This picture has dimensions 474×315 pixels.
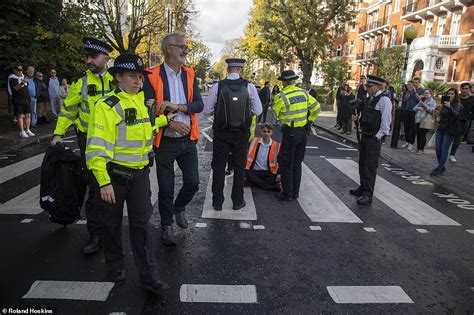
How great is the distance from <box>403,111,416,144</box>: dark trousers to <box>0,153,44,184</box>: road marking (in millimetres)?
10697

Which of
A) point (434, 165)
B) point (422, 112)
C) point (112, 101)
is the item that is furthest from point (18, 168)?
point (422, 112)

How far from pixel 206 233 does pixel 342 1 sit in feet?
110

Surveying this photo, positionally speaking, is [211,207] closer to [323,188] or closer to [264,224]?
[264,224]

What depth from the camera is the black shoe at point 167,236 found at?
13.3 ft

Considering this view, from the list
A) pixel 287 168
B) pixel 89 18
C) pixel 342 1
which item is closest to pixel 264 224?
pixel 287 168

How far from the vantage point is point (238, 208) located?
5344 millimetres

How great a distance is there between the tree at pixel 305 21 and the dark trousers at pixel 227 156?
31.8 meters

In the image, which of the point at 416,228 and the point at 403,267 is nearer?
the point at 403,267

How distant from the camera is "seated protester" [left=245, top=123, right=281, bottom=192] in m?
6.50

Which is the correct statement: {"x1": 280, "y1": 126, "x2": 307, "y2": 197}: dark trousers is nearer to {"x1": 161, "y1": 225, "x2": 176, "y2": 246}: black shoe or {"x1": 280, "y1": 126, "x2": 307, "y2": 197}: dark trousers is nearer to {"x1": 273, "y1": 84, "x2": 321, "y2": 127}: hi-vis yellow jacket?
{"x1": 273, "y1": 84, "x2": 321, "y2": 127}: hi-vis yellow jacket

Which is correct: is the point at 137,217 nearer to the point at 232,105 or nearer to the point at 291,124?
the point at 232,105

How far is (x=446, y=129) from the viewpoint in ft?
27.3

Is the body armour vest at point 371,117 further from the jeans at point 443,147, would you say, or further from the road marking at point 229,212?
the jeans at point 443,147

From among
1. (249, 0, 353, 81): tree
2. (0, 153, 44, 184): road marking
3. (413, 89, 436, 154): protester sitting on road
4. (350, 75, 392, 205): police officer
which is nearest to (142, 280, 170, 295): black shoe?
(350, 75, 392, 205): police officer
